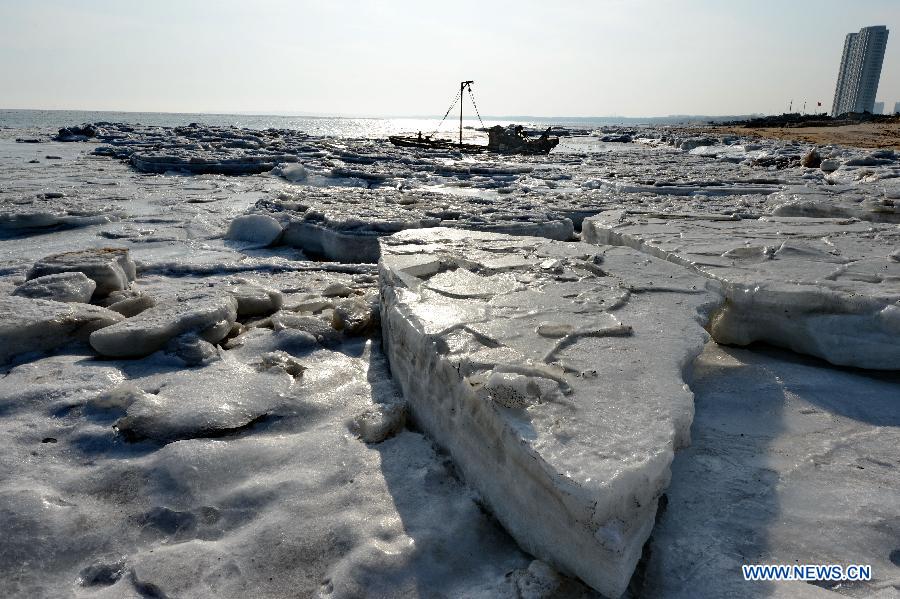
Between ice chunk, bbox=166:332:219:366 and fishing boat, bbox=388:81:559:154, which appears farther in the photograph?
fishing boat, bbox=388:81:559:154

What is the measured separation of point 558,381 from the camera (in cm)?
160

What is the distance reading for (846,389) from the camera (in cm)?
204

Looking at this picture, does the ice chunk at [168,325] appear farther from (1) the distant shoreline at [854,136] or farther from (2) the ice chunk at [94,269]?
(1) the distant shoreline at [854,136]

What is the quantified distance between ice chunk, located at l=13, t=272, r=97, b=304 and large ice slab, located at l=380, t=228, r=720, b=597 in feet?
5.37

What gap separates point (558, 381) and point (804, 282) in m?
1.63

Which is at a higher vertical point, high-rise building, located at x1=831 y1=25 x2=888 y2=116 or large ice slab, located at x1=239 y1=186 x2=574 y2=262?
high-rise building, located at x1=831 y1=25 x2=888 y2=116

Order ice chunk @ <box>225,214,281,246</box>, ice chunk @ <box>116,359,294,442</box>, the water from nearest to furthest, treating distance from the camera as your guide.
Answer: ice chunk @ <box>116,359,294,442</box> → ice chunk @ <box>225,214,281,246</box> → the water

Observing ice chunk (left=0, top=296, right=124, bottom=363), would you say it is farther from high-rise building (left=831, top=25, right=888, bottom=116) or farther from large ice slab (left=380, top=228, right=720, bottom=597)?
high-rise building (left=831, top=25, right=888, bottom=116)

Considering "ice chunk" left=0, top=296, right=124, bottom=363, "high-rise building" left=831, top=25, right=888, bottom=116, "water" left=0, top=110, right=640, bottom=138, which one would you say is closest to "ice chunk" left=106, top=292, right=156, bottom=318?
"ice chunk" left=0, top=296, right=124, bottom=363

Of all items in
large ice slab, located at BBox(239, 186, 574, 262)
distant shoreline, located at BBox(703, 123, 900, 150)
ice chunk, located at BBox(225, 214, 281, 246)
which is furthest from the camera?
distant shoreline, located at BBox(703, 123, 900, 150)

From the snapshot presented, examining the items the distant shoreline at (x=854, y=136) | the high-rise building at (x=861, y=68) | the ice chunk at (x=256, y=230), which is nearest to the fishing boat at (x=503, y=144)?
the distant shoreline at (x=854, y=136)

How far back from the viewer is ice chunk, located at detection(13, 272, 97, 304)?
2682mm

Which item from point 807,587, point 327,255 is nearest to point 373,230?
point 327,255

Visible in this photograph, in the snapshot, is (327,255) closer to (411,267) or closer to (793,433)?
(411,267)
